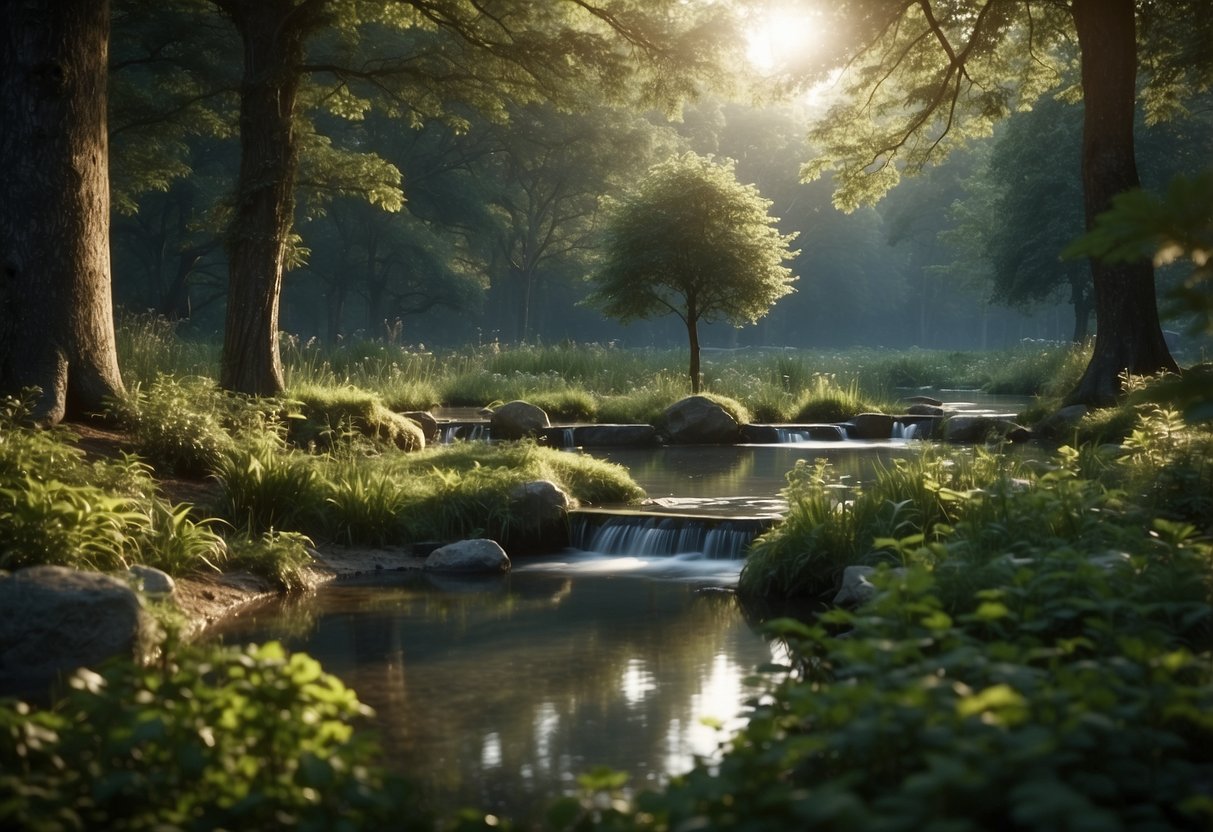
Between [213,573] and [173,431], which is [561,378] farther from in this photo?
[213,573]

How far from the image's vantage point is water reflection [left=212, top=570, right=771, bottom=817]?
5.63 meters

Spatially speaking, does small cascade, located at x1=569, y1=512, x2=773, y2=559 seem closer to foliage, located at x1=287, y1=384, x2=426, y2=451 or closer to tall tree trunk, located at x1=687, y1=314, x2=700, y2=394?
foliage, located at x1=287, y1=384, x2=426, y2=451

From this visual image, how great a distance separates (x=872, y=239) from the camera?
81812 millimetres

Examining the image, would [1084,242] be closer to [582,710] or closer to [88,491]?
[582,710]

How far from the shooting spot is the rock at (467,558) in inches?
419

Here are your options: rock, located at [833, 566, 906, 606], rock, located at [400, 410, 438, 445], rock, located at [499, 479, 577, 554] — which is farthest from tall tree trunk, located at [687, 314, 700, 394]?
rock, located at [833, 566, 906, 606]

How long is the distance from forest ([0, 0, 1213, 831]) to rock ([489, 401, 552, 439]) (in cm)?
9

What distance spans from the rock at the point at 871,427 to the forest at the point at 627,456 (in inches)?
2.0

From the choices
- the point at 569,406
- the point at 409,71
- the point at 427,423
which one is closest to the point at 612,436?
the point at 569,406

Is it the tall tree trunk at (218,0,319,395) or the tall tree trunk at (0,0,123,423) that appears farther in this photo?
the tall tree trunk at (218,0,319,395)

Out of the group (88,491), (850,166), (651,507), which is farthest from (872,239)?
(88,491)

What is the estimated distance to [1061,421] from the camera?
59.5ft

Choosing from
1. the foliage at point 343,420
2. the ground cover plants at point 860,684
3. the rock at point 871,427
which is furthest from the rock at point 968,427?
the ground cover plants at point 860,684

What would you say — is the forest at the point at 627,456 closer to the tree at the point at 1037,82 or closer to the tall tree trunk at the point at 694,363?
the tree at the point at 1037,82
